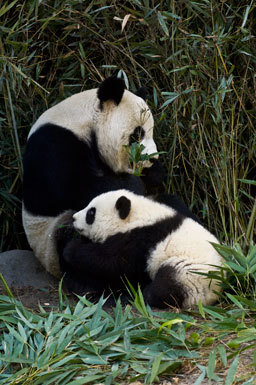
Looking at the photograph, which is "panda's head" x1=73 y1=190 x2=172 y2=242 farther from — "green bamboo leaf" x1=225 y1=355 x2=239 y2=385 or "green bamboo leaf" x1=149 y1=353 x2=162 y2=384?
"green bamboo leaf" x1=225 y1=355 x2=239 y2=385

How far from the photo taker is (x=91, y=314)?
3748 mm

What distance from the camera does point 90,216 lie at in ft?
13.9

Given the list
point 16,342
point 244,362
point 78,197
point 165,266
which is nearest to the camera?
point 244,362

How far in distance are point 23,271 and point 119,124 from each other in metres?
1.28

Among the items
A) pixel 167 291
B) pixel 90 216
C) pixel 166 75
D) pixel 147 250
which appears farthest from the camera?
pixel 166 75

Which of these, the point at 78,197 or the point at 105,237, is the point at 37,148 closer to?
the point at 78,197

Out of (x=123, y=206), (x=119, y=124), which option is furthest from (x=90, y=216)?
(x=119, y=124)

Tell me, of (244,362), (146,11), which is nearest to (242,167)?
(146,11)

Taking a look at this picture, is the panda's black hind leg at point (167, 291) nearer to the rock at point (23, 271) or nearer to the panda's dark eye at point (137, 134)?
the rock at point (23, 271)

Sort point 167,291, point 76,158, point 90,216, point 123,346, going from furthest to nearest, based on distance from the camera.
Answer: point 76,158
point 90,216
point 167,291
point 123,346

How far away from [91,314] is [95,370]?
658mm

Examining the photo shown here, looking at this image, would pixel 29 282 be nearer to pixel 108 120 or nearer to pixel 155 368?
pixel 108 120

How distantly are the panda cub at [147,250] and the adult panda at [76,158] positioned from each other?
1.22ft

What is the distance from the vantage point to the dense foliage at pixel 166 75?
5250mm
